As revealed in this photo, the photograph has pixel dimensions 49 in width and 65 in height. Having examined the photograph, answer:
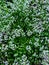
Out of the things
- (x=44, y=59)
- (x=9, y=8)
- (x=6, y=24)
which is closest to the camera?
(x=44, y=59)

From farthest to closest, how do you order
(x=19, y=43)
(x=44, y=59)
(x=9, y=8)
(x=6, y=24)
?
(x=9, y=8) → (x=6, y=24) → (x=19, y=43) → (x=44, y=59)

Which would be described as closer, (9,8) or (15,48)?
(15,48)

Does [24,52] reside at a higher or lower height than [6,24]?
lower

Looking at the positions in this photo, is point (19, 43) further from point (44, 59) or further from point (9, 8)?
point (9, 8)

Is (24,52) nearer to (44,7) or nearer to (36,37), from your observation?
(36,37)

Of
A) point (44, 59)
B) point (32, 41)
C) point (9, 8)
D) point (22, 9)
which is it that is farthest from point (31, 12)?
point (44, 59)

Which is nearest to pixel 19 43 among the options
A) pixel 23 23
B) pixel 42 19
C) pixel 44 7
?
pixel 23 23

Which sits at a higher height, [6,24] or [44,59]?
[6,24]
